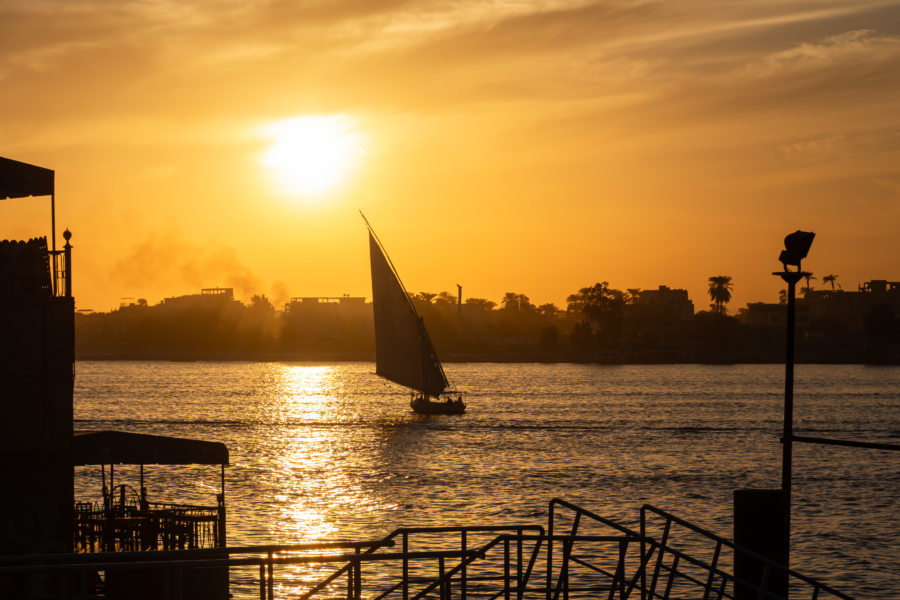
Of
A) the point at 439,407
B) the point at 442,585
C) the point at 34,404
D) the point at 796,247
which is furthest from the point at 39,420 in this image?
the point at 439,407

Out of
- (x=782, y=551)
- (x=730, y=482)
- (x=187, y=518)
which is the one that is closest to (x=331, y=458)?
(x=730, y=482)

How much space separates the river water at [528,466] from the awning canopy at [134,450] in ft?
74.1

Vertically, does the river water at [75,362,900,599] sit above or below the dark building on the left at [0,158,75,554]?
below

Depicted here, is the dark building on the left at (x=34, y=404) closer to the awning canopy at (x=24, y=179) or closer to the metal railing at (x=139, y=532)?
the awning canopy at (x=24, y=179)

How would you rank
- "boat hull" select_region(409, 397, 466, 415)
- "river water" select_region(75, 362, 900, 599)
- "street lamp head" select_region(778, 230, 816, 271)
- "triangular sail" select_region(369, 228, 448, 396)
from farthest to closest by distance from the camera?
"boat hull" select_region(409, 397, 466, 415)
"triangular sail" select_region(369, 228, 448, 396)
"river water" select_region(75, 362, 900, 599)
"street lamp head" select_region(778, 230, 816, 271)

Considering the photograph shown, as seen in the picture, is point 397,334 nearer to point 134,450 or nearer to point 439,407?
point 439,407

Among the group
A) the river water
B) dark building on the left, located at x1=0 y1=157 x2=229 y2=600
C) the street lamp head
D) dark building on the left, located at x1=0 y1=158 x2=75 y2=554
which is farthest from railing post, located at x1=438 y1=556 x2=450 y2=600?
the river water

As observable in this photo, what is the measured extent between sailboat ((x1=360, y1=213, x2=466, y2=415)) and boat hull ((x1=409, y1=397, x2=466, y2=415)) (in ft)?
21.0

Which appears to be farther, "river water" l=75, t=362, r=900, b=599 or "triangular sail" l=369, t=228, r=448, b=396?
"triangular sail" l=369, t=228, r=448, b=396

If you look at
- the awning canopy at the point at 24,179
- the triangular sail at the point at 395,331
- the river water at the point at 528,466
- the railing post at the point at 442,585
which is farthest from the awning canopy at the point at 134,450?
the triangular sail at the point at 395,331

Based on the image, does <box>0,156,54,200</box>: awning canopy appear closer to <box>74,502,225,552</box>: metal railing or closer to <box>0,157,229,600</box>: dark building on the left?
<box>0,157,229,600</box>: dark building on the left

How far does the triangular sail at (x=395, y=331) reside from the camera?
9650 cm

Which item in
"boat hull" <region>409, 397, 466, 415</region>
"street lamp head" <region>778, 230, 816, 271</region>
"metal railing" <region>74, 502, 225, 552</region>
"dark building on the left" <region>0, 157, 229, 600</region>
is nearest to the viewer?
"street lamp head" <region>778, 230, 816, 271</region>

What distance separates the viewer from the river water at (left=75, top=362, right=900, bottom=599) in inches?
2044
